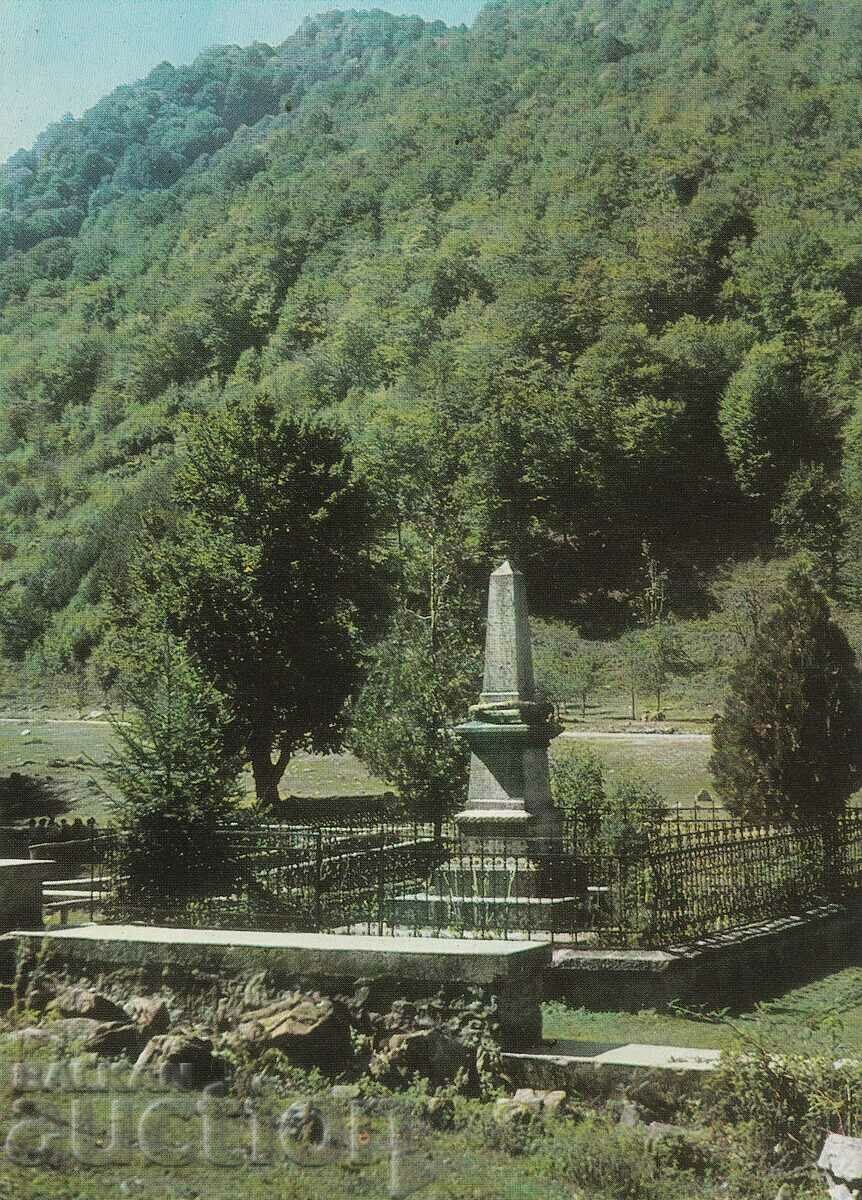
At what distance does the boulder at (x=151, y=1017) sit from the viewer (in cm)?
773

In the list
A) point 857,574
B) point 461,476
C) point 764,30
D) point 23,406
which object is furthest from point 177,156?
point 857,574

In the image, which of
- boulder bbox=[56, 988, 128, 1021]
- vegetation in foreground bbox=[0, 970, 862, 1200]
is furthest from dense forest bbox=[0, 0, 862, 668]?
vegetation in foreground bbox=[0, 970, 862, 1200]

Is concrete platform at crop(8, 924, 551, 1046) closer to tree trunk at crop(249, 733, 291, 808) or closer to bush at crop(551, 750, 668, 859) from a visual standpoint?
bush at crop(551, 750, 668, 859)

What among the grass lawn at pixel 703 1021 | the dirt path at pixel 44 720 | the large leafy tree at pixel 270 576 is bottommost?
the grass lawn at pixel 703 1021

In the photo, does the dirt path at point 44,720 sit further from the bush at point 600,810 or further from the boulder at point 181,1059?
the boulder at point 181,1059

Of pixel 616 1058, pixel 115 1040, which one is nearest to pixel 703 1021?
pixel 616 1058

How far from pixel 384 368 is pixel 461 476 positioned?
2743cm

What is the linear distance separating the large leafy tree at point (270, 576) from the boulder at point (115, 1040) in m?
25.1

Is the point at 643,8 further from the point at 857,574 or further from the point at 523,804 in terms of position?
the point at 523,804

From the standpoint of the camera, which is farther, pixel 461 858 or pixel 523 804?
pixel 523 804

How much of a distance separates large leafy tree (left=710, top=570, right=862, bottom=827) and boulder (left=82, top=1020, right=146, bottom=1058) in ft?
51.6

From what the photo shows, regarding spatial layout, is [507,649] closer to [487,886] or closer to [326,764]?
[487,886]

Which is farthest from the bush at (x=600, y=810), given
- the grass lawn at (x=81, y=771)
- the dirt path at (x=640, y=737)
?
the dirt path at (x=640, y=737)

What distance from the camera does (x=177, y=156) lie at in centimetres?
12338
